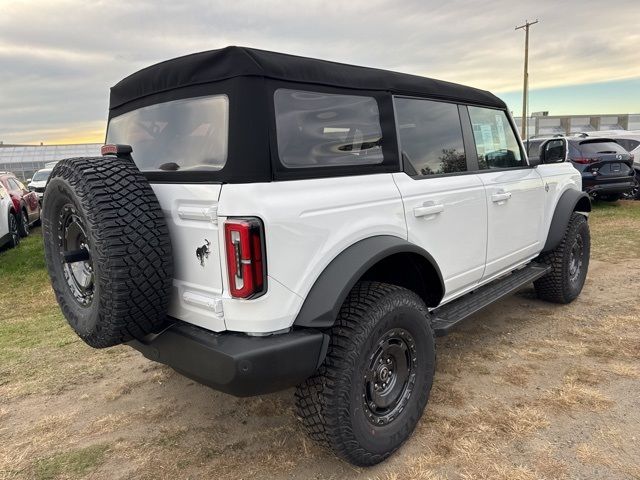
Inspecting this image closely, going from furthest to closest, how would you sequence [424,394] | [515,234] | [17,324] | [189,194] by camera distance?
[17,324]
[515,234]
[424,394]
[189,194]

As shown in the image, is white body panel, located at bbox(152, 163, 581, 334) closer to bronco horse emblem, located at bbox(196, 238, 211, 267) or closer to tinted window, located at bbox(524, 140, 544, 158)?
bronco horse emblem, located at bbox(196, 238, 211, 267)

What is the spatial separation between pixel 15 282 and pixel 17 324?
213cm

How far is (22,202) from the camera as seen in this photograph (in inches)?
395

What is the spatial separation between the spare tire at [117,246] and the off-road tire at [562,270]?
369 cm

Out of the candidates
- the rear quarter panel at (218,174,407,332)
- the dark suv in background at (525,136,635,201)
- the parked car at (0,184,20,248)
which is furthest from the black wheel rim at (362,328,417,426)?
the dark suv in background at (525,136,635,201)

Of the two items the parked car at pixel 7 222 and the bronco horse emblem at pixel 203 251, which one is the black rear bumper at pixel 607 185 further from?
the parked car at pixel 7 222

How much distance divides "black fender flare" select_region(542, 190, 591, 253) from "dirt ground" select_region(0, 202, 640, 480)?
2.35 feet

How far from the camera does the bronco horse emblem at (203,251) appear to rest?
206 cm

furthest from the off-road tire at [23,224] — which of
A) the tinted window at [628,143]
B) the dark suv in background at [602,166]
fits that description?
the tinted window at [628,143]

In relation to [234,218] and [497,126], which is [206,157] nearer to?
[234,218]

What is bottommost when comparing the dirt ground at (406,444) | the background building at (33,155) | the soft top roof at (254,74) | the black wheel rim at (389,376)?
the dirt ground at (406,444)

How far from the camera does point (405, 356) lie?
261 cm

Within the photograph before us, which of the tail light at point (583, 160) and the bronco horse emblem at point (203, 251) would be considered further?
the tail light at point (583, 160)

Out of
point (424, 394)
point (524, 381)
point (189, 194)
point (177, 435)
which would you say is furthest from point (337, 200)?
point (524, 381)
